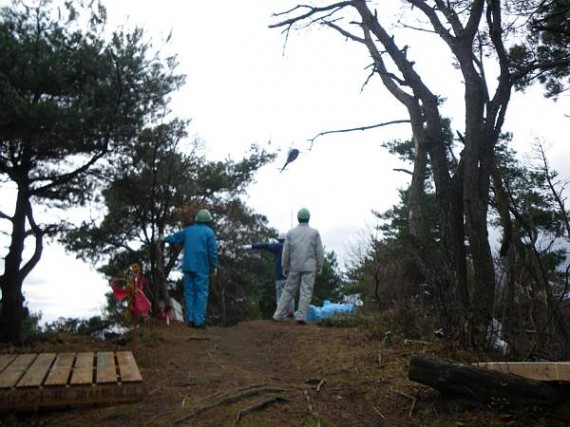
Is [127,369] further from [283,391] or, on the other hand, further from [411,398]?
[411,398]

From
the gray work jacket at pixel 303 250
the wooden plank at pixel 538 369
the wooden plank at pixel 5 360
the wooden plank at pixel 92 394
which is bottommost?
the wooden plank at pixel 92 394

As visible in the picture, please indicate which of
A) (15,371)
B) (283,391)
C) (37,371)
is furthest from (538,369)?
(15,371)

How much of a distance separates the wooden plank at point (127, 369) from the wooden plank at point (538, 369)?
9.69 ft

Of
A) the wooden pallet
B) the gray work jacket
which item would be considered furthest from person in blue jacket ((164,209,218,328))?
the wooden pallet

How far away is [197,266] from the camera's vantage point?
31.0 ft

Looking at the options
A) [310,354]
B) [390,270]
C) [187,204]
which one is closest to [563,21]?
[390,270]

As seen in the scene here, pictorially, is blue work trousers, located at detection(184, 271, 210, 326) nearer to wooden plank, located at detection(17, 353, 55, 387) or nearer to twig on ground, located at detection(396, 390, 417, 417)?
wooden plank, located at detection(17, 353, 55, 387)

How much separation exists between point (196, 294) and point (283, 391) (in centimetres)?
496

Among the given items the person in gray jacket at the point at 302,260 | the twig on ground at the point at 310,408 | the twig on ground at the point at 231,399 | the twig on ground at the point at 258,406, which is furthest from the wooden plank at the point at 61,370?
the person in gray jacket at the point at 302,260

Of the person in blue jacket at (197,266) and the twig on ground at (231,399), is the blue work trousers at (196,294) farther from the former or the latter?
the twig on ground at (231,399)

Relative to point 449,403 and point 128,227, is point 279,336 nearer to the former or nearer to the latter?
point 449,403

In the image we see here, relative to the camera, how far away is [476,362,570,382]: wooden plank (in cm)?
403

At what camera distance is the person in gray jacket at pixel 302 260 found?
969 centimetres

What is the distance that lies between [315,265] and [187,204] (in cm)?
765
